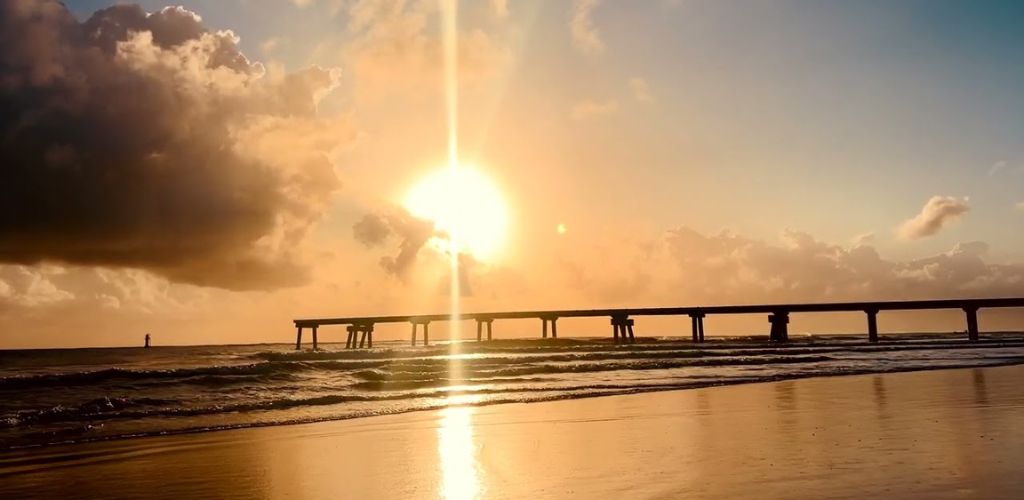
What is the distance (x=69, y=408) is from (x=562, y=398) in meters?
12.0

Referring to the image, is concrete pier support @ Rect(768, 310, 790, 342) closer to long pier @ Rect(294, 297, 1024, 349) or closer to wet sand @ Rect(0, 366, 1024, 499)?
long pier @ Rect(294, 297, 1024, 349)

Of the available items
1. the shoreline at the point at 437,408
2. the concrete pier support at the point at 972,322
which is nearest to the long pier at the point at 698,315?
the concrete pier support at the point at 972,322

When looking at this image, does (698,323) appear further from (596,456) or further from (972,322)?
(596,456)

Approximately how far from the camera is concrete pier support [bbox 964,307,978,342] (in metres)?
74.2

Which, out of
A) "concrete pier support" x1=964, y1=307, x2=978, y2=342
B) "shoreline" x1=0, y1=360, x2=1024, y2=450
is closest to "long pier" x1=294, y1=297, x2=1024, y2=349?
"concrete pier support" x1=964, y1=307, x2=978, y2=342

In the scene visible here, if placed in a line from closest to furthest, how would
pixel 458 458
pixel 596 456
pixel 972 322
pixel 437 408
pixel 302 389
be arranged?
pixel 596 456, pixel 458 458, pixel 437 408, pixel 302 389, pixel 972 322

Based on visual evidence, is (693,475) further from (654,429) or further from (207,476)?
(207,476)

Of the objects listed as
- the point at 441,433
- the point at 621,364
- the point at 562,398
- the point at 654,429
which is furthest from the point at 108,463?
the point at 621,364

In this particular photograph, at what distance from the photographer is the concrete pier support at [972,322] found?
74250 millimetres

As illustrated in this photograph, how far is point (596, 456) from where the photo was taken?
27.6 feet

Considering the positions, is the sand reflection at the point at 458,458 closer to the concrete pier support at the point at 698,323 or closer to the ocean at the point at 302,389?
the ocean at the point at 302,389

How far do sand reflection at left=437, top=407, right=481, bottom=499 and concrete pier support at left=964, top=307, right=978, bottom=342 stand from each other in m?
78.7

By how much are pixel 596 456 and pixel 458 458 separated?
1724 mm

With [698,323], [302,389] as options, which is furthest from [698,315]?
[302,389]
